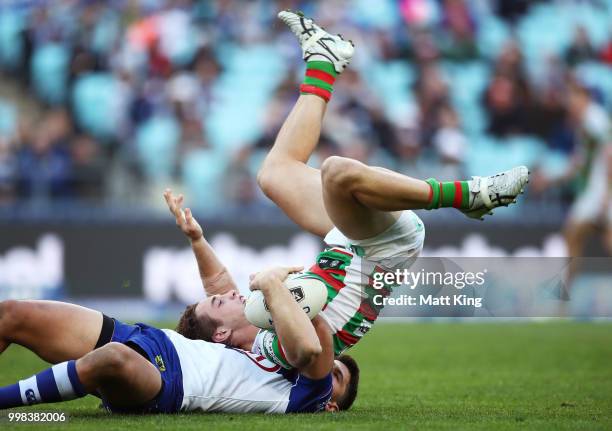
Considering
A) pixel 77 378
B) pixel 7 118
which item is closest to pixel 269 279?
pixel 77 378

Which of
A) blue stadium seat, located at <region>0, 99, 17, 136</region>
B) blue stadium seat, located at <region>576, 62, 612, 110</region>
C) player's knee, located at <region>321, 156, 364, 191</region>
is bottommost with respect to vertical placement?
player's knee, located at <region>321, 156, 364, 191</region>

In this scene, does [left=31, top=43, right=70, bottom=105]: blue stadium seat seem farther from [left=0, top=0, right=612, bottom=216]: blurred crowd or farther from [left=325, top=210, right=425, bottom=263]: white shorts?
[left=325, top=210, right=425, bottom=263]: white shorts

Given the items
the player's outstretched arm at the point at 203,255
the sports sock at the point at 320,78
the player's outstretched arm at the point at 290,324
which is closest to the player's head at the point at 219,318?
the player's outstretched arm at the point at 203,255

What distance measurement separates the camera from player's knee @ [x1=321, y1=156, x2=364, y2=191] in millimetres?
5422

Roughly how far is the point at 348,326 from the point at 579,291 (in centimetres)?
543

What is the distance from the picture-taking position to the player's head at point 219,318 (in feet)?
20.1

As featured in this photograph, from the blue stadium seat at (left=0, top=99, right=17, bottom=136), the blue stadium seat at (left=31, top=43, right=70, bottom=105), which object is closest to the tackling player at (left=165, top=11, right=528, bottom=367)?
the blue stadium seat at (left=0, top=99, right=17, bottom=136)

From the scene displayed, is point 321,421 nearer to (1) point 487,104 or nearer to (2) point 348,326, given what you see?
(2) point 348,326

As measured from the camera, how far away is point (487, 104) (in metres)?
16.5

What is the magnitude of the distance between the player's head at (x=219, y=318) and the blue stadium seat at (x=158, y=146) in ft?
27.1

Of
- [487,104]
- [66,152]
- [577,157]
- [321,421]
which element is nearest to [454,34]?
[487,104]

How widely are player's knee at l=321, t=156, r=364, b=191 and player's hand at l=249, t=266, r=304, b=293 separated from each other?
21.3 inches

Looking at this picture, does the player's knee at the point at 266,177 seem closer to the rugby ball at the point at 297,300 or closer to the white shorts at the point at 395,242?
the white shorts at the point at 395,242

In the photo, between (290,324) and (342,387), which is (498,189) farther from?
(342,387)
